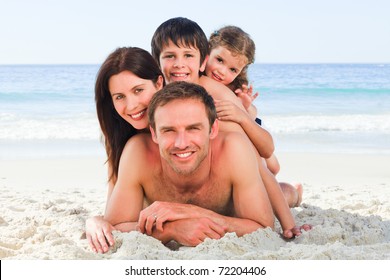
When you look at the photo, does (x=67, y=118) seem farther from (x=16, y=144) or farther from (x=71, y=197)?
(x=71, y=197)

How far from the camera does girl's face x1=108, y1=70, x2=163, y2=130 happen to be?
4254 millimetres

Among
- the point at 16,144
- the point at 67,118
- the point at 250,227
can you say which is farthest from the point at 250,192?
the point at 67,118

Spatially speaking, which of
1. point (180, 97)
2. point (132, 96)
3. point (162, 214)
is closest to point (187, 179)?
point (162, 214)

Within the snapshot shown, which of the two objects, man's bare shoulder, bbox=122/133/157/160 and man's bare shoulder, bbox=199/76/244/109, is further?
man's bare shoulder, bbox=199/76/244/109

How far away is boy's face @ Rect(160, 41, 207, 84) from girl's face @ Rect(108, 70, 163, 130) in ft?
1.55

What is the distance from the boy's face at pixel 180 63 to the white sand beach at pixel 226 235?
4.55 feet

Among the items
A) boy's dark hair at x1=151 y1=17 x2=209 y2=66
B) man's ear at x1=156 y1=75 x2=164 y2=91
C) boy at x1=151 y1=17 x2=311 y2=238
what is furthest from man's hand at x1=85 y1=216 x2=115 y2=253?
boy's dark hair at x1=151 y1=17 x2=209 y2=66

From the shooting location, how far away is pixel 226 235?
151 inches

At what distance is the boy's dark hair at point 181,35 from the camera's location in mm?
4773

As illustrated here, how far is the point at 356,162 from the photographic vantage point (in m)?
8.78

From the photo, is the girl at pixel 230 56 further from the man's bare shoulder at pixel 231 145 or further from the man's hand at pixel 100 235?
the man's hand at pixel 100 235

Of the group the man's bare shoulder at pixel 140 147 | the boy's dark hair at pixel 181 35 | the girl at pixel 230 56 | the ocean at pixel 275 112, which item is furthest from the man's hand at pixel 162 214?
the ocean at pixel 275 112

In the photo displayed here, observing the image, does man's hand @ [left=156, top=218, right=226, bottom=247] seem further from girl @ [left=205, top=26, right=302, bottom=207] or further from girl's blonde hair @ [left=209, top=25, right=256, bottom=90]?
girl's blonde hair @ [left=209, top=25, right=256, bottom=90]

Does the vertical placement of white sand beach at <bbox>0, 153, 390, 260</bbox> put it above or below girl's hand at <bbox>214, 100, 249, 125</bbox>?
below
